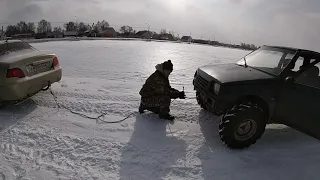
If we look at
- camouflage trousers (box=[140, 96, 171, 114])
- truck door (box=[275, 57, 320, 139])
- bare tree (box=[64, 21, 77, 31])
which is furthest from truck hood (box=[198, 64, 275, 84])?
bare tree (box=[64, 21, 77, 31])

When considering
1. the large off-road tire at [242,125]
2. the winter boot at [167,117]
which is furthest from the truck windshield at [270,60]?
the winter boot at [167,117]

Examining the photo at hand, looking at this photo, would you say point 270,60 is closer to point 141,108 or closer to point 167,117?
point 167,117

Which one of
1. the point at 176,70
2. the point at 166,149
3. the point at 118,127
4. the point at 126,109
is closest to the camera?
the point at 166,149

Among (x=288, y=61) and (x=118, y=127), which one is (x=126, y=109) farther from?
(x=288, y=61)

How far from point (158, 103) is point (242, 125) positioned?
1.64 metres

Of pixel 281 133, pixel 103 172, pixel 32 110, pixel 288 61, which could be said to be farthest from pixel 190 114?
pixel 32 110

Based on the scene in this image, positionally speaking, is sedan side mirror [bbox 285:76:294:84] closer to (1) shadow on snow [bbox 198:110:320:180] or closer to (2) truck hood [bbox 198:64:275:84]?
(2) truck hood [bbox 198:64:275:84]

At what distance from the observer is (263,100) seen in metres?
4.18

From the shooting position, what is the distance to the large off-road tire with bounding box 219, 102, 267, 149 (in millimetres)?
3965

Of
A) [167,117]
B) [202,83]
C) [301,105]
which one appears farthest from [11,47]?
[301,105]

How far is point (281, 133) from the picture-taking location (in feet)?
15.9

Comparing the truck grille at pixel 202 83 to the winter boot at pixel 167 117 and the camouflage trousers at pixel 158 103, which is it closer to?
the camouflage trousers at pixel 158 103

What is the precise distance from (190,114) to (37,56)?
338 centimetres

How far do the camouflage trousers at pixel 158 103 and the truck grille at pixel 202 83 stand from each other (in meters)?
0.63
